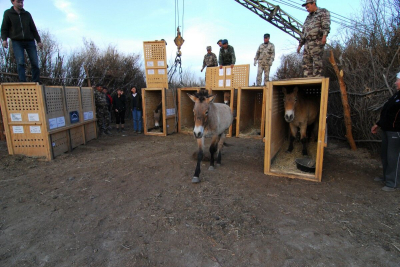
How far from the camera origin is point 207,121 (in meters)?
4.63

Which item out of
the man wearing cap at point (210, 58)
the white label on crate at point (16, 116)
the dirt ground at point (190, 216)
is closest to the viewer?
the dirt ground at point (190, 216)

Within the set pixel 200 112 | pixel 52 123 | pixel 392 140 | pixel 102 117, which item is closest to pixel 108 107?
pixel 102 117

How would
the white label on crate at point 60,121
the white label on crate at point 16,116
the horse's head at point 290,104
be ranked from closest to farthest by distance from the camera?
the horse's head at point 290,104 < the white label on crate at point 16,116 < the white label on crate at point 60,121

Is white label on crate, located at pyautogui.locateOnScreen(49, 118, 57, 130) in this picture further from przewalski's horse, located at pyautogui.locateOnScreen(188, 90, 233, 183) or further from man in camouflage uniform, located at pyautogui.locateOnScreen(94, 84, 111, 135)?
przewalski's horse, located at pyautogui.locateOnScreen(188, 90, 233, 183)

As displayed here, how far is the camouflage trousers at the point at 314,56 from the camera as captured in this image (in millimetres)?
5496

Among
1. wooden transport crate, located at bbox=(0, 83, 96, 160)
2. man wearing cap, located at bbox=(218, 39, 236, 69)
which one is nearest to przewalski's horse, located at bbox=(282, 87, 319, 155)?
man wearing cap, located at bbox=(218, 39, 236, 69)

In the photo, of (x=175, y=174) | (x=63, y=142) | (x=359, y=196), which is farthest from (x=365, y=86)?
(x=63, y=142)

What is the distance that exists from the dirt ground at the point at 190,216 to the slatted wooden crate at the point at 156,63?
4461 millimetres

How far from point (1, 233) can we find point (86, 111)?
212 inches

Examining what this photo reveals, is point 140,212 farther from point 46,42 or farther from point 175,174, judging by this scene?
point 46,42

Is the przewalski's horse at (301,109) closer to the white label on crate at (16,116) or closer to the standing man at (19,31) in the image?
the standing man at (19,31)

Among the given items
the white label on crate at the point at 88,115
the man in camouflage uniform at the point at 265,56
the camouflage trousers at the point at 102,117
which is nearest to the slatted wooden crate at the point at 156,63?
the camouflage trousers at the point at 102,117

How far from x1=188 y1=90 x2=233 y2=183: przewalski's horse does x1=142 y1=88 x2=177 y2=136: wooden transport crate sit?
12.0 ft

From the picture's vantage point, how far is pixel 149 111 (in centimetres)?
952
